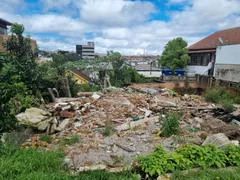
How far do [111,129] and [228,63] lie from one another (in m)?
12.6

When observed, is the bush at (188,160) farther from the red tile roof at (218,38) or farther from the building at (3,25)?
the building at (3,25)

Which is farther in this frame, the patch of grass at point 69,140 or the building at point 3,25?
the building at point 3,25

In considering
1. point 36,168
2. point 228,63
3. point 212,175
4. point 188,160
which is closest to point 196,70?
point 228,63

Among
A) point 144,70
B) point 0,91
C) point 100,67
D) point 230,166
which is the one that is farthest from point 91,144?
point 144,70

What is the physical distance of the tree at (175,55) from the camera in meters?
18.2

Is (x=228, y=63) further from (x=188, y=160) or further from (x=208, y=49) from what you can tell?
(x=188, y=160)

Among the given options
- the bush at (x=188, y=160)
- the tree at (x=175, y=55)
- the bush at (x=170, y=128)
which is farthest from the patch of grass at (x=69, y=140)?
the tree at (x=175, y=55)

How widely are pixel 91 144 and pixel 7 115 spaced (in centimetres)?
188

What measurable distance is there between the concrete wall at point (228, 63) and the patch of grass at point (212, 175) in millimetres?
11632

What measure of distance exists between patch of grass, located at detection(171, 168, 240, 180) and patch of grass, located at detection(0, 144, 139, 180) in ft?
2.35

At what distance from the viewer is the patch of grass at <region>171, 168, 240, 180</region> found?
8.06 feet

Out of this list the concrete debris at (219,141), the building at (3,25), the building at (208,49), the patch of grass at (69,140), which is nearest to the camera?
the concrete debris at (219,141)

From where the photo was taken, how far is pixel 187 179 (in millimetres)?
2525

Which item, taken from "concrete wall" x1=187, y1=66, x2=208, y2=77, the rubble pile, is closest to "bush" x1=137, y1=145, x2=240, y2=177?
the rubble pile
